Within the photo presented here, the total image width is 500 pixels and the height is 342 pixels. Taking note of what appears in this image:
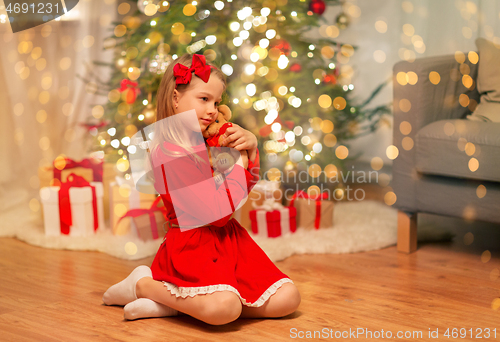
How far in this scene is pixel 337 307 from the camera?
3.94ft

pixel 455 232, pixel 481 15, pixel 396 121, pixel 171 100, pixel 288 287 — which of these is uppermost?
pixel 481 15

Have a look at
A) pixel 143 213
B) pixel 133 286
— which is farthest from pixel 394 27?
pixel 133 286

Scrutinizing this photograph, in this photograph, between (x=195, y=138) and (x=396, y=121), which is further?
(x=396, y=121)

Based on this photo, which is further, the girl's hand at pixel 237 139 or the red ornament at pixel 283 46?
the red ornament at pixel 283 46

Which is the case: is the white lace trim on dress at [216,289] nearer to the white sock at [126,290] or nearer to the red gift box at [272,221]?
the white sock at [126,290]

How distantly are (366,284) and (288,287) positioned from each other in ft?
1.13

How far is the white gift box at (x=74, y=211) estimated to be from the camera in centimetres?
187

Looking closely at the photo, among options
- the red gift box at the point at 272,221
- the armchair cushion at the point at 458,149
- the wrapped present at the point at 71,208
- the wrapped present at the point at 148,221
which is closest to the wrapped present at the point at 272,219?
the red gift box at the point at 272,221

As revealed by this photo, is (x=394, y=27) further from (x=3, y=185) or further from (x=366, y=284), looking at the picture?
(x=3, y=185)

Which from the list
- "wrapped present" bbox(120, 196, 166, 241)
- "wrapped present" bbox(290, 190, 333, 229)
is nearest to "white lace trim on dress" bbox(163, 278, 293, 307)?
"wrapped present" bbox(120, 196, 166, 241)

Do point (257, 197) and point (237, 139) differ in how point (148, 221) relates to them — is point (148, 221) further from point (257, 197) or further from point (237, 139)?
point (237, 139)

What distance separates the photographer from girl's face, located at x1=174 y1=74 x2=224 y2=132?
3.66ft

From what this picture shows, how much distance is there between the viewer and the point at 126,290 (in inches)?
46.6

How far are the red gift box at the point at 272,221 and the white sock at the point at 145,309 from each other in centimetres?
74
